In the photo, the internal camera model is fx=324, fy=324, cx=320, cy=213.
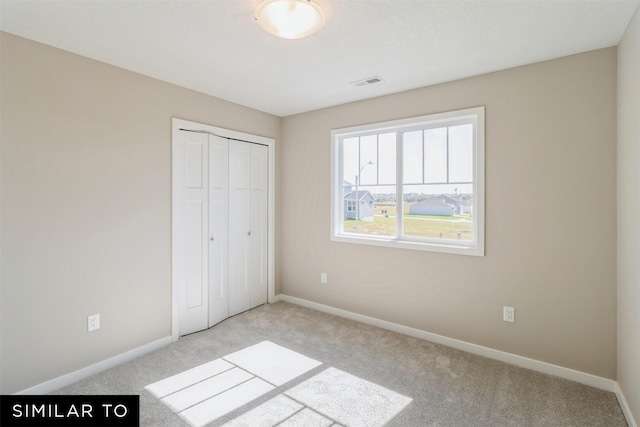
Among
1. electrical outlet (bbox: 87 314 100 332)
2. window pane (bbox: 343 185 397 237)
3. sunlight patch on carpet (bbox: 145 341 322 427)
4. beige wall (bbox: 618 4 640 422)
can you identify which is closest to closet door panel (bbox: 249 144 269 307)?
window pane (bbox: 343 185 397 237)

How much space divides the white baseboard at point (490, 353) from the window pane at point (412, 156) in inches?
61.0

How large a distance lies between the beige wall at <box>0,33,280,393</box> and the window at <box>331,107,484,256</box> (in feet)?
6.40

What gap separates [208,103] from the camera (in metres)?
3.46

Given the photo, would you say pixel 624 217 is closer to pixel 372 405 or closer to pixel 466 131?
pixel 466 131

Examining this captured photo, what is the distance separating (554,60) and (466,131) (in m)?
0.81

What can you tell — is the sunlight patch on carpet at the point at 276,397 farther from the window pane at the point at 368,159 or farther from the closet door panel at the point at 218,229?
the window pane at the point at 368,159

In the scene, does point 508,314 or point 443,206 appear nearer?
point 508,314

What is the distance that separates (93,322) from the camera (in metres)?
2.60

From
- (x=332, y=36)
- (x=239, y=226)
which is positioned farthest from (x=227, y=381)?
(x=332, y=36)

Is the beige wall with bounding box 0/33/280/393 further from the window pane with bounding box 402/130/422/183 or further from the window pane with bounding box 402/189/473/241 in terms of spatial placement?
the window pane with bounding box 402/189/473/241

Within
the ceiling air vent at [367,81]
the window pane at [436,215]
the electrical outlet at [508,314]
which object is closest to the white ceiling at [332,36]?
the ceiling air vent at [367,81]

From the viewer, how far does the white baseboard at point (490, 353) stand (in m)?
2.41

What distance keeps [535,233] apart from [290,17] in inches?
95.7

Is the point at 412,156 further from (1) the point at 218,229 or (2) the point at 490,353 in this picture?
(1) the point at 218,229
